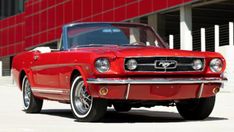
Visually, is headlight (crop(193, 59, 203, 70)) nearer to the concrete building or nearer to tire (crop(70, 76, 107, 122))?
tire (crop(70, 76, 107, 122))

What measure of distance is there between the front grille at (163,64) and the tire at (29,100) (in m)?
3.29

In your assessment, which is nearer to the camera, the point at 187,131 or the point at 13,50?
the point at 187,131

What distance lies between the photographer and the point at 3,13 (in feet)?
331

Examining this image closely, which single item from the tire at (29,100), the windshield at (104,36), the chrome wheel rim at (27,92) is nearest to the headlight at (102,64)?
the windshield at (104,36)

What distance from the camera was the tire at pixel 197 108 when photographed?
8977mm

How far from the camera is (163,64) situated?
8.21 m

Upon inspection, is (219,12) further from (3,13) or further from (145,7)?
(3,13)

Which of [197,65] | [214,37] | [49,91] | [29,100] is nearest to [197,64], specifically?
[197,65]

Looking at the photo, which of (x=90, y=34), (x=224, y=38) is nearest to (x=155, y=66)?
(x=90, y=34)

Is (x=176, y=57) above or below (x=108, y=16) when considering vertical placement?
below

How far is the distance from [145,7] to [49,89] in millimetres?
32220

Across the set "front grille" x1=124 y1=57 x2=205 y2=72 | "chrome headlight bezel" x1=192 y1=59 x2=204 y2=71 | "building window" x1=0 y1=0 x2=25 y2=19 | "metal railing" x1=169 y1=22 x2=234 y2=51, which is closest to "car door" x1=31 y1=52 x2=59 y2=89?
"front grille" x1=124 y1=57 x2=205 y2=72

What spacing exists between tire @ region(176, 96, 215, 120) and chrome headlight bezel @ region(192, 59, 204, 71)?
1.87 feet

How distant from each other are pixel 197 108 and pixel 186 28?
2837cm
